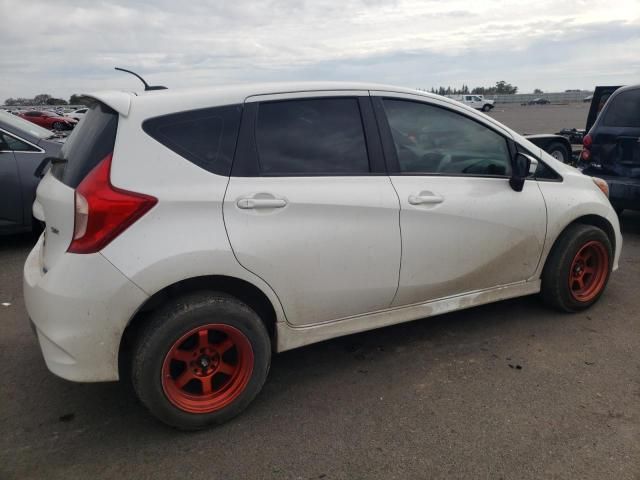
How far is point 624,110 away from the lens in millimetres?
6238

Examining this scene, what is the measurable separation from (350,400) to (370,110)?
1707mm

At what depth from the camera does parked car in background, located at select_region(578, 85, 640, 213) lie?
19.7ft

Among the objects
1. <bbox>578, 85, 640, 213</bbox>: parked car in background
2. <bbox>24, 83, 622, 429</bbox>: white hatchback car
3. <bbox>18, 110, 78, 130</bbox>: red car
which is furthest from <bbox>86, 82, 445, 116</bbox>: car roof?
<bbox>18, 110, 78, 130</bbox>: red car

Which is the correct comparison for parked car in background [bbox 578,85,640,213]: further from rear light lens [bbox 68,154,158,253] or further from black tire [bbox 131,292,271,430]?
rear light lens [bbox 68,154,158,253]

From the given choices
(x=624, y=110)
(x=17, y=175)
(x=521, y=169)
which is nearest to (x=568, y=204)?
(x=521, y=169)

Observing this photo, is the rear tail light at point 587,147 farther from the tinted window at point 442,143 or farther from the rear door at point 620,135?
the tinted window at point 442,143

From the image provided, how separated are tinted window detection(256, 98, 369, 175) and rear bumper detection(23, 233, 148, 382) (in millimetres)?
950

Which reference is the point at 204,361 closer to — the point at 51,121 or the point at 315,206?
the point at 315,206

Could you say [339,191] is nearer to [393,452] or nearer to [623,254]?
[393,452]

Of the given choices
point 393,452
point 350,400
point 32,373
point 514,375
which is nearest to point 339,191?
point 350,400

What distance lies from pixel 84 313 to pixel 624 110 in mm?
6386

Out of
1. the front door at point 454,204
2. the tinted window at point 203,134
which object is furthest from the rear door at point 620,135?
the tinted window at point 203,134

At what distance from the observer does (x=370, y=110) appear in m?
3.13

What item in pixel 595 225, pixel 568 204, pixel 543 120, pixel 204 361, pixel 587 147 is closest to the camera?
pixel 204 361
